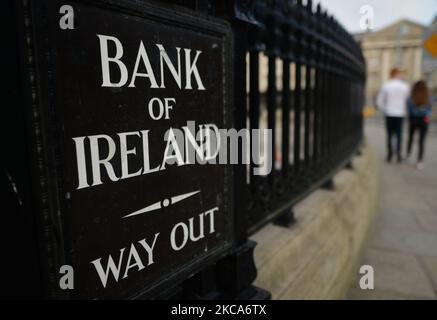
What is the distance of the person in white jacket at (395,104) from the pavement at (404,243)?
4.92 ft

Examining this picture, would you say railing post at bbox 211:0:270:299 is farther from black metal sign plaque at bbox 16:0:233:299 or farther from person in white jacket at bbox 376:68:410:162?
person in white jacket at bbox 376:68:410:162

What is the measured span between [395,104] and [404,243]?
14.5 ft

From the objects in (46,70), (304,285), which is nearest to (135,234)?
(46,70)

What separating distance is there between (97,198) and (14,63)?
36cm

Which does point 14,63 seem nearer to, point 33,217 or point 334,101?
point 33,217

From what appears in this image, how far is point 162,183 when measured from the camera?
42.0 inches

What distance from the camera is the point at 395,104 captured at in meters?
6.72

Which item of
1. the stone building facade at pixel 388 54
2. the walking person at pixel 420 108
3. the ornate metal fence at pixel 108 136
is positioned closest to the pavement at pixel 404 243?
the ornate metal fence at pixel 108 136

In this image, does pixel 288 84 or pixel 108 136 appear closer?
pixel 108 136

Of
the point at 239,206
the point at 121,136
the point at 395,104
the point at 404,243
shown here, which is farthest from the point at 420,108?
the point at 121,136

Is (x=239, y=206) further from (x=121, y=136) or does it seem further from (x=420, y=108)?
(x=420, y=108)

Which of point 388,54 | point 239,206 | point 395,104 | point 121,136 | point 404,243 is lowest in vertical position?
point 404,243

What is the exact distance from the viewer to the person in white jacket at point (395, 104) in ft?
22.0

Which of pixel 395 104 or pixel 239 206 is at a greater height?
pixel 395 104
